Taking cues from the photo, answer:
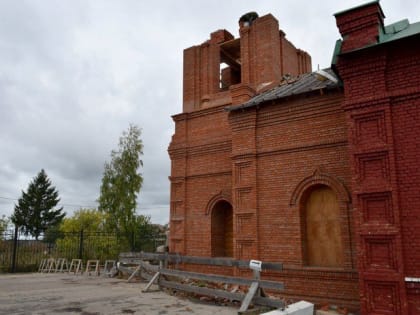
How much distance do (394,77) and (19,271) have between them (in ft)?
55.7

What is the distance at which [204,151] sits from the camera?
495 inches

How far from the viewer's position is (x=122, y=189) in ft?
76.3

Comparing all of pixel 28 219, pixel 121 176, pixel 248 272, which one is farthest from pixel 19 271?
pixel 28 219

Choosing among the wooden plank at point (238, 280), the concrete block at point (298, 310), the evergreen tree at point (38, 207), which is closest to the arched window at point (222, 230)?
the wooden plank at point (238, 280)

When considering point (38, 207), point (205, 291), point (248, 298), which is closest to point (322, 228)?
point (248, 298)

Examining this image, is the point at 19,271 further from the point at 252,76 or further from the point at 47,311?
the point at 252,76

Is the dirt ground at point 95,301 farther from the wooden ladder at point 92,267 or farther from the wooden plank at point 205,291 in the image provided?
the wooden ladder at point 92,267

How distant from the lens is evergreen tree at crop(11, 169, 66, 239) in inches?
1932

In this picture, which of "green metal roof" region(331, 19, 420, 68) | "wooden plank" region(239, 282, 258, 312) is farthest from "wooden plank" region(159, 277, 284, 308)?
"green metal roof" region(331, 19, 420, 68)

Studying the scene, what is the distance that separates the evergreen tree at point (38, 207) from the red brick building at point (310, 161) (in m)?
41.9

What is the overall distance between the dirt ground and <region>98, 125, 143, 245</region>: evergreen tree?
10.9 metres

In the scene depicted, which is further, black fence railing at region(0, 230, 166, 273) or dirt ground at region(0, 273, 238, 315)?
black fence railing at region(0, 230, 166, 273)

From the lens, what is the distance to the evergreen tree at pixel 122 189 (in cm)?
2277

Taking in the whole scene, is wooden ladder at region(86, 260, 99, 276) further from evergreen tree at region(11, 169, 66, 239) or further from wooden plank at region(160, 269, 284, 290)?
evergreen tree at region(11, 169, 66, 239)
